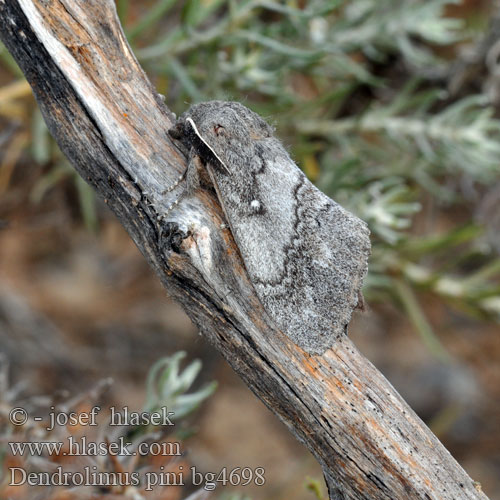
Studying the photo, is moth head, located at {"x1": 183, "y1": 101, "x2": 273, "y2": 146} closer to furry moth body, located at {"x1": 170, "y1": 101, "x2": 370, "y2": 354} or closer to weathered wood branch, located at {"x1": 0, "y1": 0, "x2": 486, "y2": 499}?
furry moth body, located at {"x1": 170, "y1": 101, "x2": 370, "y2": 354}

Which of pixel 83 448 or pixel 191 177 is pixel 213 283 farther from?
pixel 83 448

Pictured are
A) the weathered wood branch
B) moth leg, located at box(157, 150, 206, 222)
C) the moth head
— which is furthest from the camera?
the moth head

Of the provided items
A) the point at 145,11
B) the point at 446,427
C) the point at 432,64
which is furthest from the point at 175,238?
the point at 446,427

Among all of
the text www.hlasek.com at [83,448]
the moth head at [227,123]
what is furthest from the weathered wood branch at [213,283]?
the text www.hlasek.com at [83,448]

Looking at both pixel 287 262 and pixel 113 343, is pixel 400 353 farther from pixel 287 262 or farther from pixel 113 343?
pixel 287 262

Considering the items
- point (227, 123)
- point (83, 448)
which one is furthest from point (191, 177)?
point (83, 448)

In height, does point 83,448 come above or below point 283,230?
below

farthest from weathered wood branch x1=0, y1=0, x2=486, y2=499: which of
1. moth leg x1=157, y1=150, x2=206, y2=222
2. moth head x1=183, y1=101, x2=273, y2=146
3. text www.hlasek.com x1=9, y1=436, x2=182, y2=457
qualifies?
text www.hlasek.com x1=9, y1=436, x2=182, y2=457
